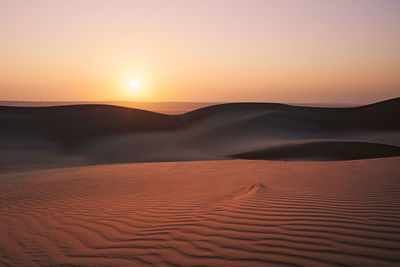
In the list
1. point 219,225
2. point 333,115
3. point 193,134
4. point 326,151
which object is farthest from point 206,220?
point 333,115

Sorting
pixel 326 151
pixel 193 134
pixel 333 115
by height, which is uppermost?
pixel 333 115

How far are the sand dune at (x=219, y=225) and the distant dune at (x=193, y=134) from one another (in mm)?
11979

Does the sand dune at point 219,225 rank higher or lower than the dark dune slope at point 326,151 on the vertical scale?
lower

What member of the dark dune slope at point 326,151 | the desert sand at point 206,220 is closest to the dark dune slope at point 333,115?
the dark dune slope at point 326,151

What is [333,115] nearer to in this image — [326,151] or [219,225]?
[326,151]

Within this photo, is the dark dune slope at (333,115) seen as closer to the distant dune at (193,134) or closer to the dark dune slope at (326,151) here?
the distant dune at (193,134)

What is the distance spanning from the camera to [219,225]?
3.45 m

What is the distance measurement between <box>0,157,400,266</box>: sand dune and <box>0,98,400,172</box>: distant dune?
11979 millimetres

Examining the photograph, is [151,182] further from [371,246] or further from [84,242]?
[371,246]

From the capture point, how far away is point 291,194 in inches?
185

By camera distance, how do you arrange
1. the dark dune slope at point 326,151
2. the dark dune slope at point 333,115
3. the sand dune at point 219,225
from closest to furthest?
the sand dune at point 219,225 → the dark dune slope at point 326,151 → the dark dune slope at point 333,115

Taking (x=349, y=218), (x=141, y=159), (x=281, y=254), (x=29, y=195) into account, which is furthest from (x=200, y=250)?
(x=141, y=159)

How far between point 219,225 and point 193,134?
85.5 feet

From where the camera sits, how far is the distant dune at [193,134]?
18.1 m
